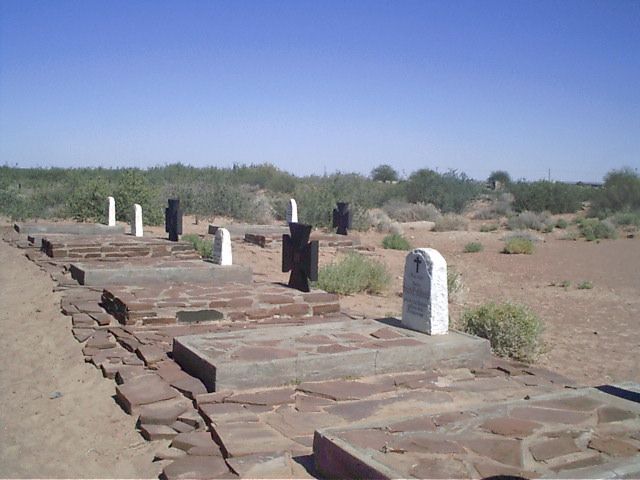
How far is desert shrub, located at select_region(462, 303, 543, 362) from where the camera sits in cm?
730

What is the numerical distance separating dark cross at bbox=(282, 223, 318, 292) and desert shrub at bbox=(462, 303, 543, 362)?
1.94 m

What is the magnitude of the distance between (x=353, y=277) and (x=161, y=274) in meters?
3.16

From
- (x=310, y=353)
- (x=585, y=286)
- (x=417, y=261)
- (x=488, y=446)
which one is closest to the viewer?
(x=488, y=446)

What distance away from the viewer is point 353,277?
35.4 feet

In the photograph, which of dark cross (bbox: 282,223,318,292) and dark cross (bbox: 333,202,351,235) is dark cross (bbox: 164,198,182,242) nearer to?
dark cross (bbox: 282,223,318,292)

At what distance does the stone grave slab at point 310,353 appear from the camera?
5070mm

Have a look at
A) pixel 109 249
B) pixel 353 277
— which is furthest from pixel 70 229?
pixel 353 277

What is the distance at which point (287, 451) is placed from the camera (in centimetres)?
397

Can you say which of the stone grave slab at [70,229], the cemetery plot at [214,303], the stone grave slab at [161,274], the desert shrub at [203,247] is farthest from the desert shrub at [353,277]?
the stone grave slab at [70,229]

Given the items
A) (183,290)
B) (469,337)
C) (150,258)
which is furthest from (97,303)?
(469,337)

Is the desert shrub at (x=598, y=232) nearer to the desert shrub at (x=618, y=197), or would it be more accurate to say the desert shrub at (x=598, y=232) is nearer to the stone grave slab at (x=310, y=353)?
the desert shrub at (x=618, y=197)

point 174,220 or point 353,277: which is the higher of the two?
point 174,220

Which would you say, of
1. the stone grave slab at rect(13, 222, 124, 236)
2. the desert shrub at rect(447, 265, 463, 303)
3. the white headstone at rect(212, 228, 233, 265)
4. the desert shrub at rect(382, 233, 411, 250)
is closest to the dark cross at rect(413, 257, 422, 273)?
the white headstone at rect(212, 228, 233, 265)

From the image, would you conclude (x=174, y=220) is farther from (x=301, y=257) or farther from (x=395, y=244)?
(x=395, y=244)
